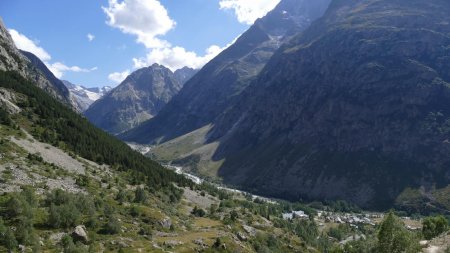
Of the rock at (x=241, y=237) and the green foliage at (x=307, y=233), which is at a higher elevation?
the rock at (x=241, y=237)

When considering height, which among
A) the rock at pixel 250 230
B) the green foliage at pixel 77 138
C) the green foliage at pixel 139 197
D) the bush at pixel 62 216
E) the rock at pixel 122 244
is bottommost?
the rock at pixel 122 244

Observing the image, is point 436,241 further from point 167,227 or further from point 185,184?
point 185,184

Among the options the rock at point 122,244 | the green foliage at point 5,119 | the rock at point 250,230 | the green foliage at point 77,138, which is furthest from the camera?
the green foliage at point 77,138

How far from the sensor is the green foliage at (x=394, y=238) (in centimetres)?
5779

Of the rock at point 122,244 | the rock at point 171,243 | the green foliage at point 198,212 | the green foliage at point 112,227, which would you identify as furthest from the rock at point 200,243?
the green foliage at point 198,212

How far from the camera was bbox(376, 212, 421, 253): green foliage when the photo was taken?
5779 centimetres

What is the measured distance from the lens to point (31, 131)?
12050cm

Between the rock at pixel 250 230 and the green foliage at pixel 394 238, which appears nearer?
the green foliage at pixel 394 238

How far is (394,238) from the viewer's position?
62531 millimetres

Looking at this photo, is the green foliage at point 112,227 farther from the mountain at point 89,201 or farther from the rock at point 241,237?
the rock at point 241,237

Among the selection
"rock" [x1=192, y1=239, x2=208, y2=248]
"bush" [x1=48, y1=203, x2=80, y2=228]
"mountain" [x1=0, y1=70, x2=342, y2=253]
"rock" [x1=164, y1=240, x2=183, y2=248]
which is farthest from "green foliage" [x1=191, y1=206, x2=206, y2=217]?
"bush" [x1=48, y1=203, x2=80, y2=228]

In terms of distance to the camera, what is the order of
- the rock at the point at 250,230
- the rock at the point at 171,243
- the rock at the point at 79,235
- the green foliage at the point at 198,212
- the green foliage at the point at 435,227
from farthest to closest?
the green foliage at the point at 198,212 → the rock at the point at 250,230 → the green foliage at the point at 435,227 → the rock at the point at 171,243 → the rock at the point at 79,235

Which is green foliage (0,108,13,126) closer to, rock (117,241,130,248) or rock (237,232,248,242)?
rock (117,241,130,248)

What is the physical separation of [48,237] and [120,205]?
27.6m
